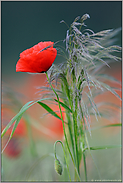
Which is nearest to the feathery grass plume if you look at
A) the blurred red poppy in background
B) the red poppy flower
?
the red poppy flower

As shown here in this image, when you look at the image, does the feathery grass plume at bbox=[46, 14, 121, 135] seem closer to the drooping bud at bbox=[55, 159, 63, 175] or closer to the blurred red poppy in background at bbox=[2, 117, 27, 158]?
the drooping bud at bbox=[55, 159, 63, 175]

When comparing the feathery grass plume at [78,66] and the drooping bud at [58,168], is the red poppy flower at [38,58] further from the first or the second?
the drooping bud at [58,168]

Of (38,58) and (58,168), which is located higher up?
(38,58)

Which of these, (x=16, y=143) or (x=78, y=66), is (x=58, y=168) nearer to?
(x=78, y=66)

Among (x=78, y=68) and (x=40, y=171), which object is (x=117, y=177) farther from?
(x=78, y=68)

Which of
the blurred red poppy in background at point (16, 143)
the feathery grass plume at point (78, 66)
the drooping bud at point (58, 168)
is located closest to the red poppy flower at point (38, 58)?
the feathery grass plume at point (78, 66)

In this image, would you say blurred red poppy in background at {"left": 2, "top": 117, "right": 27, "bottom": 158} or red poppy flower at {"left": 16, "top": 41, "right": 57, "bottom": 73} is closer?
red poppy flower at {"left": 16, "top": 41, "right": 57, "bottom": 73}

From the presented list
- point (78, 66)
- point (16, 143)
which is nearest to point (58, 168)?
point (78, 66)

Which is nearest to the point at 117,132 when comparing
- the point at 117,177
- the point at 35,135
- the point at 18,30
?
the point at 117,177

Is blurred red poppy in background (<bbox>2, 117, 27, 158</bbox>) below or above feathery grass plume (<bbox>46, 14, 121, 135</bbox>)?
below
